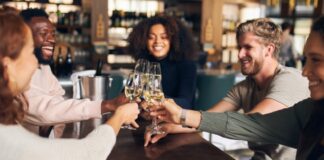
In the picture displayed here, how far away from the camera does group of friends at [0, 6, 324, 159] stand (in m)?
0.87

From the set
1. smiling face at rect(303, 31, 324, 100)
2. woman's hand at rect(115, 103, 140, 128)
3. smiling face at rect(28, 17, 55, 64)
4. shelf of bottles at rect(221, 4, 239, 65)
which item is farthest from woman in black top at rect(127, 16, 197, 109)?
shelf of bottles at rect(221, 4, 239, 65)

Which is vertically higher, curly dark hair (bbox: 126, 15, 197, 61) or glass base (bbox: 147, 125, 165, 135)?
curly dark hair (bbox: 126, 15, 197, 61)

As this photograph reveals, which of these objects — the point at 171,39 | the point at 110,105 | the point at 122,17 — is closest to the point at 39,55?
the point at 110,105

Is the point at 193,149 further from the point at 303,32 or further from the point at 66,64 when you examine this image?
the point at 303,32

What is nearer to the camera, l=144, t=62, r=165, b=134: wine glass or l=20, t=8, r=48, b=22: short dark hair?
l=144, t=62, r=165, b=134: wine glass

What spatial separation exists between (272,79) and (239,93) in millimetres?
244

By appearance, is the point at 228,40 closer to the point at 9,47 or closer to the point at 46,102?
the point at 46,102

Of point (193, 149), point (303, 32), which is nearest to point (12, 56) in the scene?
point (193, 149)

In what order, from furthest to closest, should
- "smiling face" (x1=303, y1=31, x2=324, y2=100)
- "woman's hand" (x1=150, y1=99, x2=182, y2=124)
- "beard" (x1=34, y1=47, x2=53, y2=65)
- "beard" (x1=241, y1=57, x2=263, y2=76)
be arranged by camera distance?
1. "beard" (x1=241, y1=57, x2=263, y2=76)
2. "beard" (x1=34, y1=47, x2=53, y2=65)
3. "woman's hand" (x1=150, y1=99, x2=182, y2=124)
4. "smiling face" (x1=303, y1=31, x2=324, y2=100)

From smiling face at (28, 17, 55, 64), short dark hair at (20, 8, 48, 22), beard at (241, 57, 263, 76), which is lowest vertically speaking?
beard at (241, 57, 263, 76)

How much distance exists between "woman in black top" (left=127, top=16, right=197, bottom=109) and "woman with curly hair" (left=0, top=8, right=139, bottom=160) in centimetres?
148

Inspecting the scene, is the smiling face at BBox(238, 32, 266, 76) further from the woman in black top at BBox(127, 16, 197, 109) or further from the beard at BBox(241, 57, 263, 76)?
the woman in black top at BBox(127, 16, 197, 109)

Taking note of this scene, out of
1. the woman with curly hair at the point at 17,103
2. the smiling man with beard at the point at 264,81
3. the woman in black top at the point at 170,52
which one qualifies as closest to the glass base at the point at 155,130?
the smiling man with beard at the point at 264,81

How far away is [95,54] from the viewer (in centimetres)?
666
